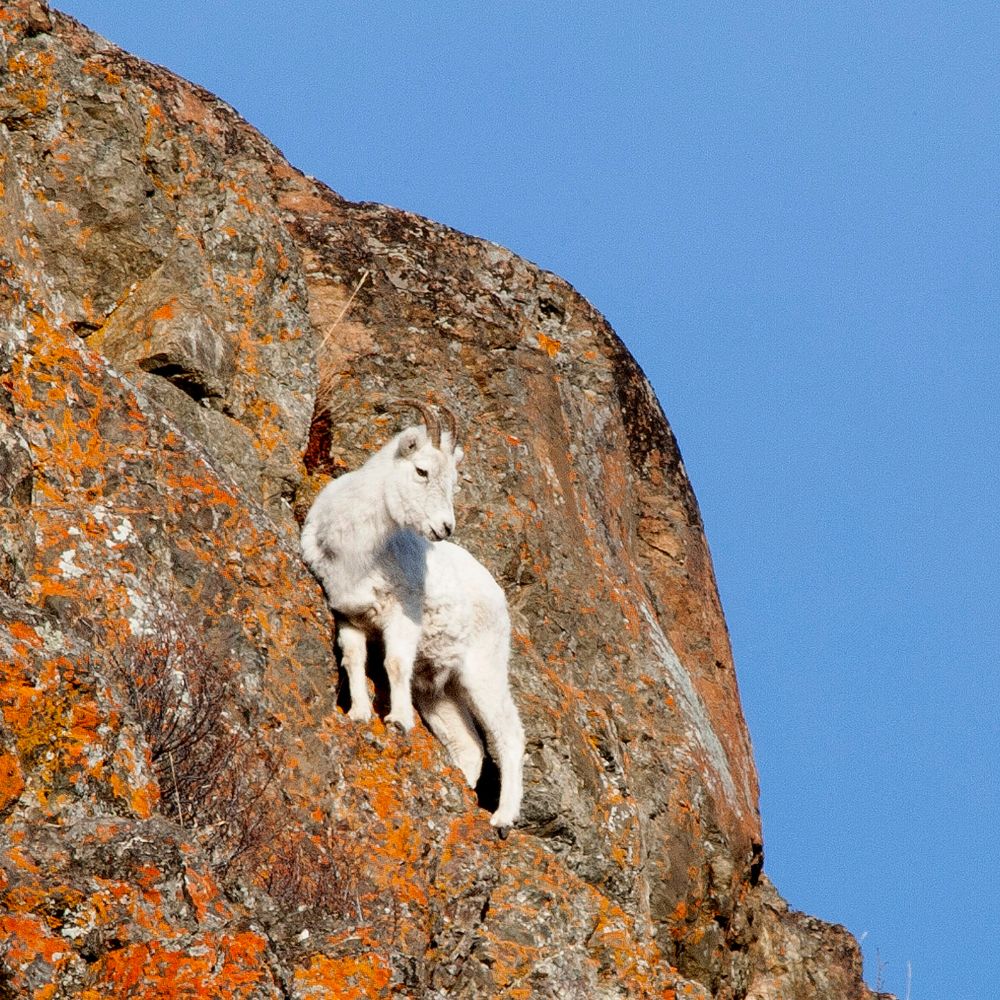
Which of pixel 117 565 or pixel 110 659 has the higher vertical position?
pixel 117 565

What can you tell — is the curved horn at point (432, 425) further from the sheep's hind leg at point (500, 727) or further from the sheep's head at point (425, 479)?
the sheep's hind leg at point (500, 727)

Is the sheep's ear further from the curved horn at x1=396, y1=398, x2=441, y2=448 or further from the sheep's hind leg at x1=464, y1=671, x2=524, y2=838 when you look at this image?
the sheep's hind leg at x1=464, y1=671, x2=524, y2=838

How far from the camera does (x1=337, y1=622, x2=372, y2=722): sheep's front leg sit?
1050 cm

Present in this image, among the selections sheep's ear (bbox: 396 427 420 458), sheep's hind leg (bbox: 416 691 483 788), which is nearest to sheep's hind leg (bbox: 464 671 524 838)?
sheep's hind leg (bbox: 416 691 483 788)

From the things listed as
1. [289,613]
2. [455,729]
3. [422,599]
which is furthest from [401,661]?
[455,729]

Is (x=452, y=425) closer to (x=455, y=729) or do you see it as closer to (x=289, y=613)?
(x=289, y=613)

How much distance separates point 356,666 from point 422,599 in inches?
34.0

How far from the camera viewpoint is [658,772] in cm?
1377

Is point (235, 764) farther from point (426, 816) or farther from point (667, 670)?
point (667, 670)

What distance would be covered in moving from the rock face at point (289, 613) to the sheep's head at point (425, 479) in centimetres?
87

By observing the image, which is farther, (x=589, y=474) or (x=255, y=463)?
(x=589, y=474)

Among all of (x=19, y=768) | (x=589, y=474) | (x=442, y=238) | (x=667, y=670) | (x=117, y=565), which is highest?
(x=442, y=238)

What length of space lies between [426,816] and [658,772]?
4.06 metres

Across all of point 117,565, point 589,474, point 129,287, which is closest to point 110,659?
point 117,565
